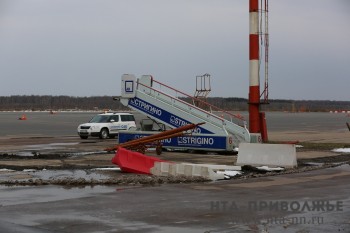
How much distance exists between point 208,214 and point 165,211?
2.57ft

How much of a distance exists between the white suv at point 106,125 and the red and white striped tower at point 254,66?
12.0 meters

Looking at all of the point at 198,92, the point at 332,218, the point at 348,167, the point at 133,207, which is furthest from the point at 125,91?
the point at 332,218

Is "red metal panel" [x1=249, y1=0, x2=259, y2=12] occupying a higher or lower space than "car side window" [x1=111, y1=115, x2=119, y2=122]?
higher

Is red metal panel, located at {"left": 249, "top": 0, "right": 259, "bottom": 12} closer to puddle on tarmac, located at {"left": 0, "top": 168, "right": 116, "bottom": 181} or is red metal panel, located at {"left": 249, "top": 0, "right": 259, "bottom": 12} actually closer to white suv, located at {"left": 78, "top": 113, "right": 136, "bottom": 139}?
puddle on tarmac, located at {"left": 0, "top": 168, "right": 116, "bottom": 181}

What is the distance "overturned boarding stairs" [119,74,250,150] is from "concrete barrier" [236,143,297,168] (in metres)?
5.69

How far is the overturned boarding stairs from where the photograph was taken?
80.3 ft

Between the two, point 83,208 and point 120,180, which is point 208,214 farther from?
point 120,180

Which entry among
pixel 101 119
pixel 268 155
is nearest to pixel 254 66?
pixel 268 155

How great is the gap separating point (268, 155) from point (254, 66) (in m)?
9.48

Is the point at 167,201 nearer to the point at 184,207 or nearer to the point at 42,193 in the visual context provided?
the point at 184,207

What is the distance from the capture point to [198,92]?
94.3ft

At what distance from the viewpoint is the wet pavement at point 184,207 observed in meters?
8.70

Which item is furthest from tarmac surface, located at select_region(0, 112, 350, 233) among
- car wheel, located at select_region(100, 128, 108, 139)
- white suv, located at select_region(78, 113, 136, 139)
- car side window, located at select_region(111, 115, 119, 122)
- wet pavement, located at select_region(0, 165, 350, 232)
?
car side window, located at select_region(111, 115, 119, 122)

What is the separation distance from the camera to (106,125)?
36.9m
